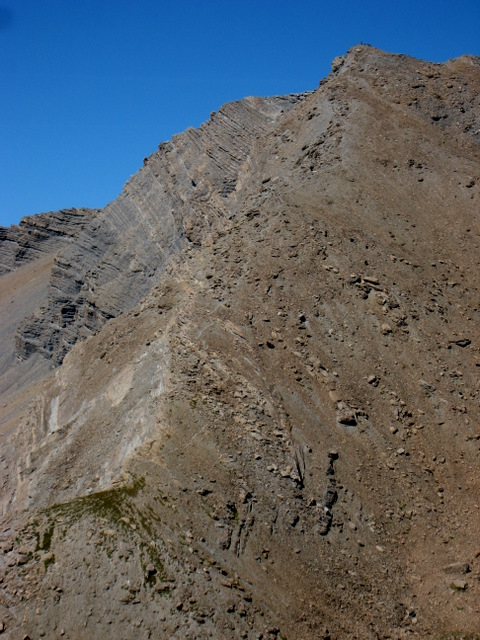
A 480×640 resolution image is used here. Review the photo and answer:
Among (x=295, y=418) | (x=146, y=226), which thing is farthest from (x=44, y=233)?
(x=295, y=418)

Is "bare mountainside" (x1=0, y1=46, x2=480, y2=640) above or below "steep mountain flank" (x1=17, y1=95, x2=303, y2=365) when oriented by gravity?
below

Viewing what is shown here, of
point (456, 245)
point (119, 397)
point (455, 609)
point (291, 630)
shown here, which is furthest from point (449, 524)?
point (456, 245)

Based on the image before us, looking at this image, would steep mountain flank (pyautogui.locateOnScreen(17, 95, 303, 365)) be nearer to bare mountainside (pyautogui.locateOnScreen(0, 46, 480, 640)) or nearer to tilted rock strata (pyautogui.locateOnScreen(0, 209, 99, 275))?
bare mountainside (pyautogui.locateOnScreen(0, 46, 480, 640))

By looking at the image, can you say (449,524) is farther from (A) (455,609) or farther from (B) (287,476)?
(B) (287,476)

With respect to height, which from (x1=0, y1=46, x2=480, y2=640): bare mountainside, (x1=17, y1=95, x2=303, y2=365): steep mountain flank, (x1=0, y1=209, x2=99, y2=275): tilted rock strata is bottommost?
(x1=0, y1=46, x2=480, y2=640): bare mountainside

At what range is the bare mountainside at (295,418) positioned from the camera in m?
13.3

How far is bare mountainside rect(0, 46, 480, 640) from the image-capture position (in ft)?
43.7

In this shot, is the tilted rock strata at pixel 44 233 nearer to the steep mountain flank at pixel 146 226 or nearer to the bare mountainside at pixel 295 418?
the steep mountain flank at pixel 146 226

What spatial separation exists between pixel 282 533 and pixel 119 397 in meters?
6.37

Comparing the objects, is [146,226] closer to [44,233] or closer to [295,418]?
[295,418]

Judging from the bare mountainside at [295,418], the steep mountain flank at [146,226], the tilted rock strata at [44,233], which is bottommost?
the bare mountainside at [295,418]

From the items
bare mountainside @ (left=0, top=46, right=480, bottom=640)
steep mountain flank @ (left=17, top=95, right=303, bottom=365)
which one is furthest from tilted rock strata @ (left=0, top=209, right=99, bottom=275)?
bare mountainside @ (left=0, top=46, right=480, bottom=640)

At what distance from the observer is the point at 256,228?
77.7 ft

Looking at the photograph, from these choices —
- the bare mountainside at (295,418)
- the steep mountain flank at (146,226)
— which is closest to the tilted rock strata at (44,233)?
the steep mountain flank at (146,226)
